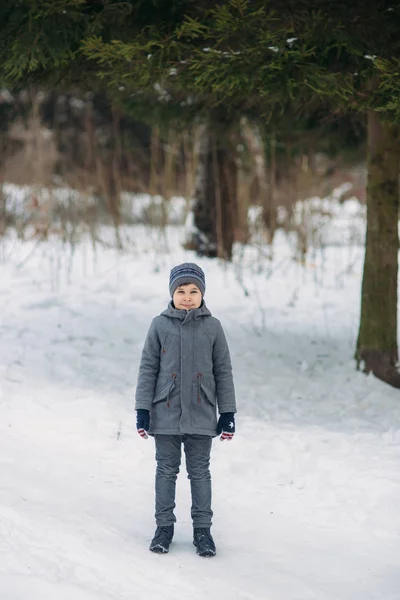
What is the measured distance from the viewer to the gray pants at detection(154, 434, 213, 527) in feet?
14.8

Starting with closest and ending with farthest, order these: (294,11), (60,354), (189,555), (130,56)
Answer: (189,555), (130,56), (294,11), (60,354)

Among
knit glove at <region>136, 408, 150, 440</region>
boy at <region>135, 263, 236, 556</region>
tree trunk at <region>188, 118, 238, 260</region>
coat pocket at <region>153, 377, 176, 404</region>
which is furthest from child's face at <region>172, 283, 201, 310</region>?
tree trunk at <region>188, 118, 238, 260</region>

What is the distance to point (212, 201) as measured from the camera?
→ 1241cm

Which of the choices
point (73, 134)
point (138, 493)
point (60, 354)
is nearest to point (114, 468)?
point (138, 493)

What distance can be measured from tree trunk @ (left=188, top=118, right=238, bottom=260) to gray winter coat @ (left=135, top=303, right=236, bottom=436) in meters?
7.33

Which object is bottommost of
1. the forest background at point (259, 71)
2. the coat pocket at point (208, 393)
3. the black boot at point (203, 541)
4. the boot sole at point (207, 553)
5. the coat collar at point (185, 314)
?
the boot sole at point (207, 553)

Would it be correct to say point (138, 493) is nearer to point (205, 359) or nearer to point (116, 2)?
point (205, 359)

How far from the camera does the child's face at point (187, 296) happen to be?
14.8ft

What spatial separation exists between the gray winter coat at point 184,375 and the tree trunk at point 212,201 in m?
7.33

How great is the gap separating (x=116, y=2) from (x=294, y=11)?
52.1 inches

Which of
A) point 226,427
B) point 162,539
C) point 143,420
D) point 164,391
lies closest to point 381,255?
point 226,427

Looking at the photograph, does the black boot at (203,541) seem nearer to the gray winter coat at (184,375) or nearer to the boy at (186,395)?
the boy at (186,395)

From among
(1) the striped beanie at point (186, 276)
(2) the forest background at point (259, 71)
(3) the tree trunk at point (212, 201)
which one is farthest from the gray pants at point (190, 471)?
(3) the tree trunk at point (212, 201)

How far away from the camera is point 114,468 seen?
563 cm
